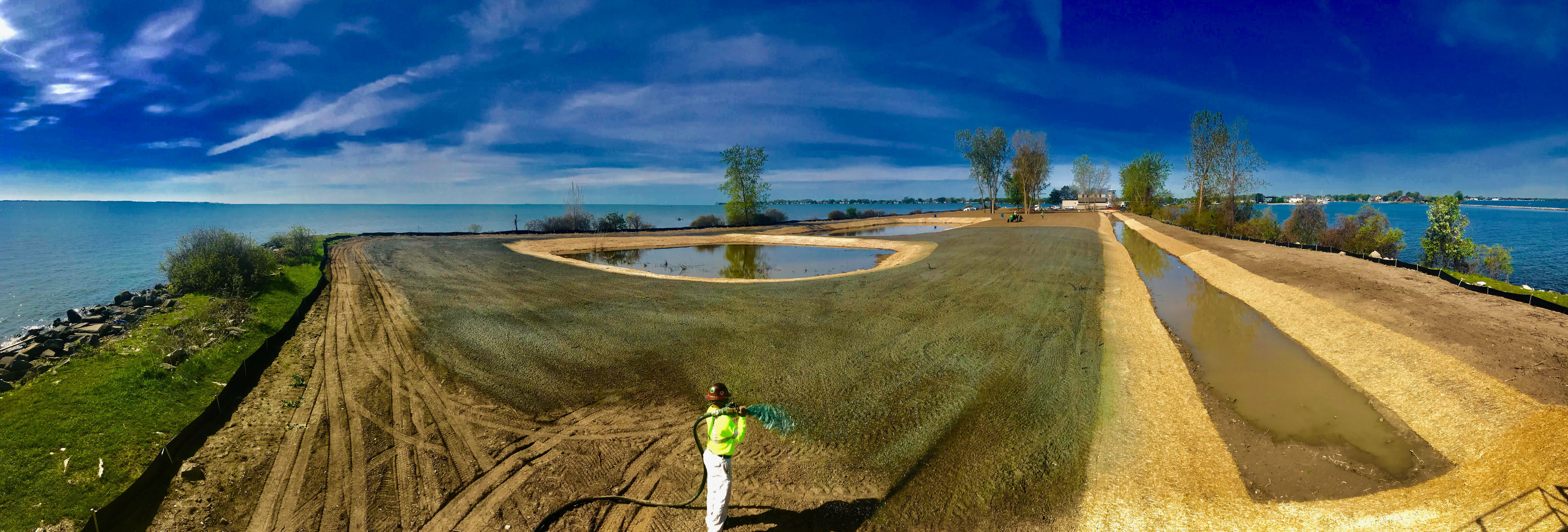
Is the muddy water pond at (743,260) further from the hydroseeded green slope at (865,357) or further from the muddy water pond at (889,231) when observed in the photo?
the muddy water pond at (889,231)

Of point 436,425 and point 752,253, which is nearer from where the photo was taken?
point 436,425

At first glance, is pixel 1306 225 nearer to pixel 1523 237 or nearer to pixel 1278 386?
pixel 1523 237

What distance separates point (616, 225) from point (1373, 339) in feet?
166

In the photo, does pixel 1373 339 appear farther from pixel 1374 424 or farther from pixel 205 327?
pixel 205 327

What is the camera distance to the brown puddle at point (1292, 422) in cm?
636

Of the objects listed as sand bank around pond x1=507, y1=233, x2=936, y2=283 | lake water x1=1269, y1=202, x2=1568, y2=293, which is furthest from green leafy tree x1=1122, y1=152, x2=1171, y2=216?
sand bank around pond x1=507, y1=233, x2=936, y2=283

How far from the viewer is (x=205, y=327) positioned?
1093 centimetres

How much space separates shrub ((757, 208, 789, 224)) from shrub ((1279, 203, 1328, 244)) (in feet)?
149

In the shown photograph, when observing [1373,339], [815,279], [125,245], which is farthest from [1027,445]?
[125,245]

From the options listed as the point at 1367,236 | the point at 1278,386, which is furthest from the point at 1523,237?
the point at 1278,386

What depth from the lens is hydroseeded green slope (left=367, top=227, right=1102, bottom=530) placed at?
20.7 ft

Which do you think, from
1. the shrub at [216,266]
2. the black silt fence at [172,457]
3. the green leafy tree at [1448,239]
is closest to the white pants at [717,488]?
the black silt fence at [172,457]

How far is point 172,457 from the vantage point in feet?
19.7

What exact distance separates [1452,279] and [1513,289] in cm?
202
